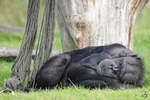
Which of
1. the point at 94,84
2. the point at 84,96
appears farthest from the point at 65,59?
the point at 84,96

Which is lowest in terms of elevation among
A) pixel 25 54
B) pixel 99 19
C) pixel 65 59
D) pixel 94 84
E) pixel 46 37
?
pixel 94 84

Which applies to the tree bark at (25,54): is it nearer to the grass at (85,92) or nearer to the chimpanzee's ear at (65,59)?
the grass at (85,92)

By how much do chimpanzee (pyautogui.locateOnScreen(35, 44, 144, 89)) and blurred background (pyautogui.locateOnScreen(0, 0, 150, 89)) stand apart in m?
0.60

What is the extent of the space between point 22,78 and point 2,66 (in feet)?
6.69

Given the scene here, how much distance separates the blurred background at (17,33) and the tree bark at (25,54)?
78 centimetres

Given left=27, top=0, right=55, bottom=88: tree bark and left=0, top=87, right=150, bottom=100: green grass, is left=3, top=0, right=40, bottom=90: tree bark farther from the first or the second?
left=0, top=87, right=150, bottom=100: green grass

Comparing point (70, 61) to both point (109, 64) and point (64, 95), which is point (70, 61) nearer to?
point (109, 64)

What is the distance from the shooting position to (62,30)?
5.87 m

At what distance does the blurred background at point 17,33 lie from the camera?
6951mm

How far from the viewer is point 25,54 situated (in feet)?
15.2

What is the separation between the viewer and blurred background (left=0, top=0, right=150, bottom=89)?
6951 mm

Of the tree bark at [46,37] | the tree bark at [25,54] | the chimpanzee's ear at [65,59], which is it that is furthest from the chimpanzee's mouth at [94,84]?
the tree bark at [25,54]

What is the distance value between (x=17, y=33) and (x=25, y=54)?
737 centimetres

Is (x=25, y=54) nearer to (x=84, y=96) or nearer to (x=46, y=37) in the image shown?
(x=46, y=37)
